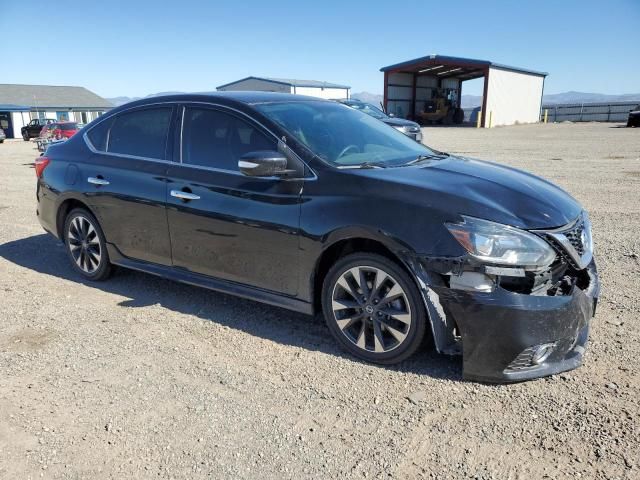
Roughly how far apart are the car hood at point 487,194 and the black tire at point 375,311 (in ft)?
1.67

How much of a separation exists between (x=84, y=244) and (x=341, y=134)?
9.43 feet

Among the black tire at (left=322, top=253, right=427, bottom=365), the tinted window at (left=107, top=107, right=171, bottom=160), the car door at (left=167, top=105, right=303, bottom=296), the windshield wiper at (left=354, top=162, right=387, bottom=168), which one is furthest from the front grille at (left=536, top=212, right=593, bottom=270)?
the tinted window at (left=107, top=107, right=171, bottom=160)

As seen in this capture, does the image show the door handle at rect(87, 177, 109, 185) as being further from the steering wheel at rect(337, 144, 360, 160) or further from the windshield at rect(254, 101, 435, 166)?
the steering wheel at rect(337, 144, 360, 160)

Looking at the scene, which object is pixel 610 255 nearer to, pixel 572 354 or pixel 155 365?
pixel 572 354

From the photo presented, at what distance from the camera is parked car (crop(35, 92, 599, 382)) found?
301 centimetres

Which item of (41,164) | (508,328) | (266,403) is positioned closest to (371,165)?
(508,328)

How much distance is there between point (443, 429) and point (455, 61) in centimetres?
4228

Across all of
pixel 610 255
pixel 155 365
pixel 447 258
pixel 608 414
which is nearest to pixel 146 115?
pixel 155 365

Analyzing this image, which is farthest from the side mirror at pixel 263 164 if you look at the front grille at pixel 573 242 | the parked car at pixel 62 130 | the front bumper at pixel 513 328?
the parked car at pixel 62 130

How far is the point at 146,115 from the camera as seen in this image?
4734 millimetres

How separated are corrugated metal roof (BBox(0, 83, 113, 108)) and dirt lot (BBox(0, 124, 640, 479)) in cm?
6257

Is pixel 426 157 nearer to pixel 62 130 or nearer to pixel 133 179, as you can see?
pixel 133 179

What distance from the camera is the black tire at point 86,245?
5.08 metres

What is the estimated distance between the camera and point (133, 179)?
4598mm
